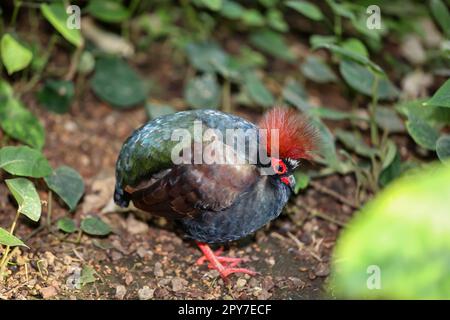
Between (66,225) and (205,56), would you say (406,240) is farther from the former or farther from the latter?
(205,56)

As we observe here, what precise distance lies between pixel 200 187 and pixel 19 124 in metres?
1.94

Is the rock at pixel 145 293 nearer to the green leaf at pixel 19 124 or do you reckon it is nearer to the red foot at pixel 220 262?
the red foot at pixel 220 262

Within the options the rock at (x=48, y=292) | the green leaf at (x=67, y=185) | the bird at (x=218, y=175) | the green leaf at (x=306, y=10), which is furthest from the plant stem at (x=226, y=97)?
the rock at (x=48, y=292)

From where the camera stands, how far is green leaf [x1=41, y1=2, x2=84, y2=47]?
15.5ft

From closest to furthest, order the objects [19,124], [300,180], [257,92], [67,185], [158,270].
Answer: [158,270], [67,185], [300,180], [19,124], [257,92]

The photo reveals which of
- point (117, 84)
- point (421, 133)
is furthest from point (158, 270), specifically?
point (117, 84)

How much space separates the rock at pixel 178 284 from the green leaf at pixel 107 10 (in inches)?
109

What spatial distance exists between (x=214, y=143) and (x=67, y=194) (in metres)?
1.24

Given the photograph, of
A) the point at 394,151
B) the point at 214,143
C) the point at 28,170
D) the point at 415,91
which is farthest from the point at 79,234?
the point at 415,91

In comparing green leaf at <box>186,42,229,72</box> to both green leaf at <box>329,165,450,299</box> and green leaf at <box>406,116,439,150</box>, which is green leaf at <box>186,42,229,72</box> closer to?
green leaf at <box>406,116,439,150</box>

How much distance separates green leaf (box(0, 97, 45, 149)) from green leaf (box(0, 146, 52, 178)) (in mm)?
719

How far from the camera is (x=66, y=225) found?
436 centimetres

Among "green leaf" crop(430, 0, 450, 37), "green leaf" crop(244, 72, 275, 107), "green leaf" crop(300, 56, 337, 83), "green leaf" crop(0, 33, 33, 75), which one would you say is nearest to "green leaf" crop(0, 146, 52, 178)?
"green leaf" crop(0, 33, 33, 75)

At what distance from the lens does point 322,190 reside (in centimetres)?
518
